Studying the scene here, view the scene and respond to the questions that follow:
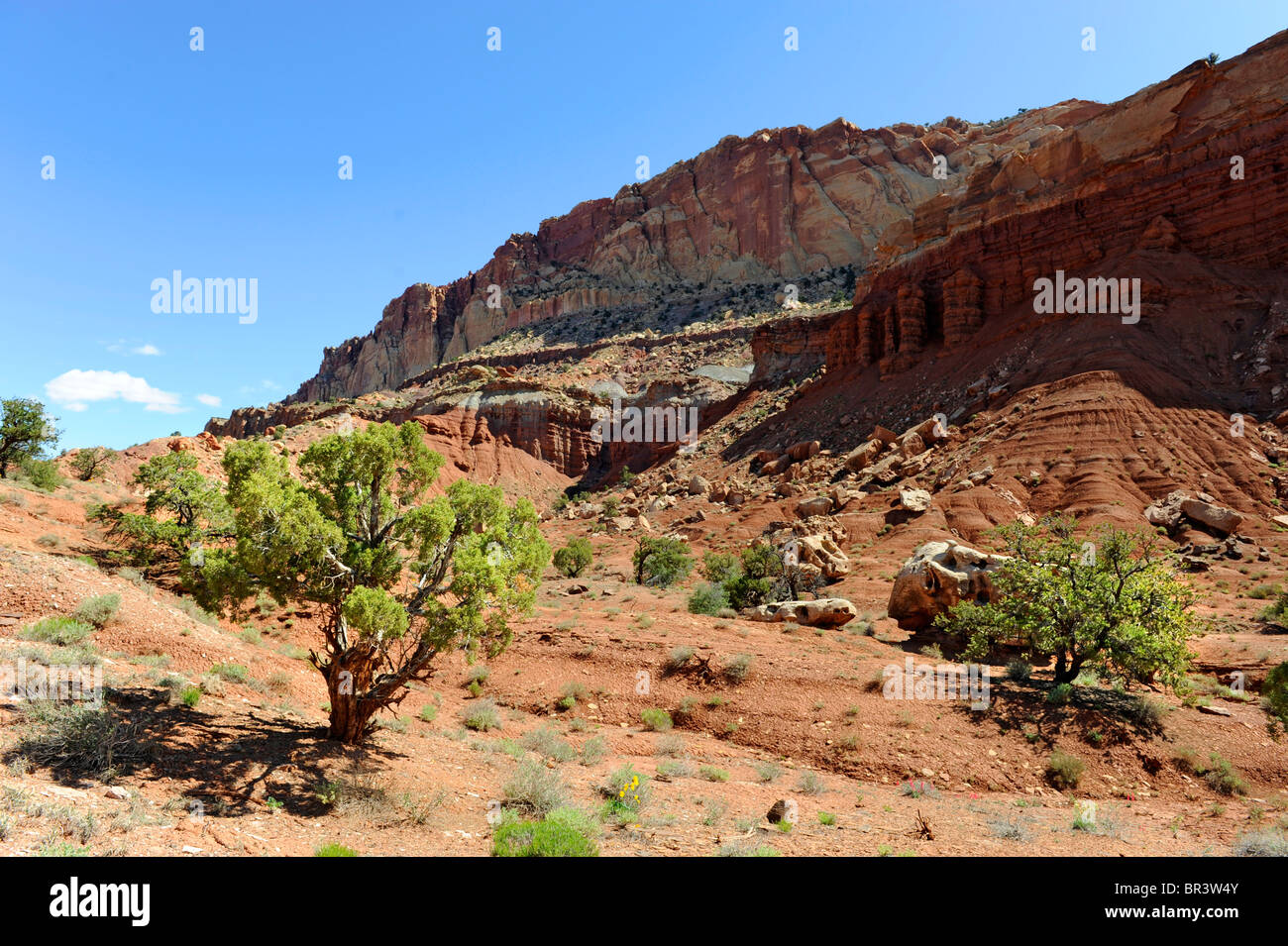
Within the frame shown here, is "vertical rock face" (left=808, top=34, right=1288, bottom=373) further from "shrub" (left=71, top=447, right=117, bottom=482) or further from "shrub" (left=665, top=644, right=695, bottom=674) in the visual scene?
"shrub" (left=71, top=447, right=117, bottom=482)

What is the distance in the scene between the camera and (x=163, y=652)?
12.1 metres

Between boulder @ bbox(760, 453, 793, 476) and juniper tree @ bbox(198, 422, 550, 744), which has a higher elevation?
boulder @ bbox(760, 453, 793, 476)

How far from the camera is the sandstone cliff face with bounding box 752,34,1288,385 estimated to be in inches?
1447

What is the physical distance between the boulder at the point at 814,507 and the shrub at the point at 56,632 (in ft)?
104

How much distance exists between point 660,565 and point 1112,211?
3880 cm

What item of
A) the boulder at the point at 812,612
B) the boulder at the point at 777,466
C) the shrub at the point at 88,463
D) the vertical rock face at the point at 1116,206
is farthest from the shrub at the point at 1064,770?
the shrub at the point at 88,463

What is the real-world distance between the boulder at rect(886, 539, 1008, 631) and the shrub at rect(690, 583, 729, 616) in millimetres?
6028

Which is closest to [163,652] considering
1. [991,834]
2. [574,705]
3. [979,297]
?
[574,705]

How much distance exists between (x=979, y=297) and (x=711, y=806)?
4683 centimetres

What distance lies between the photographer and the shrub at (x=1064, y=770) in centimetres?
1113

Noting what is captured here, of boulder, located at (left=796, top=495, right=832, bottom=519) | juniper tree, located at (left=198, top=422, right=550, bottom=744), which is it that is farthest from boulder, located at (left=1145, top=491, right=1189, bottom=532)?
juniper tree, located at (left=198, top=422, right=550, bottom=744)

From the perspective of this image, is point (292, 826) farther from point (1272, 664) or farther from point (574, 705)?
point (1272, 664)

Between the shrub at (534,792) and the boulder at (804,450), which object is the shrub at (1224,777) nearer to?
the shrub at (534,792)

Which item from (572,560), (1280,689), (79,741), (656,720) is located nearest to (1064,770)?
(1280,689)
